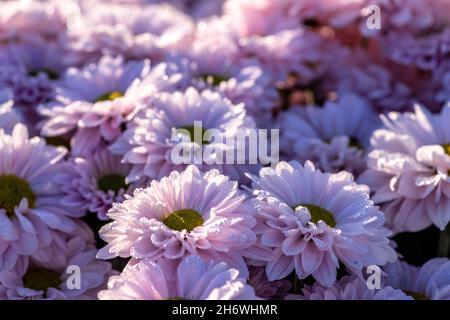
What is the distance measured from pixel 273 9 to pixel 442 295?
0.74 meters

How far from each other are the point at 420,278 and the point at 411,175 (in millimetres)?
148

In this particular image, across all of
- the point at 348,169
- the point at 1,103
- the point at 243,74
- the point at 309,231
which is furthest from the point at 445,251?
the point at 1,103

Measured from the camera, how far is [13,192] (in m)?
1.05

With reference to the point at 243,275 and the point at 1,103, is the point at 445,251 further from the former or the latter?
the point at 1,103

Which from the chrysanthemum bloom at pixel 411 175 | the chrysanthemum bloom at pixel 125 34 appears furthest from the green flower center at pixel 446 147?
the chrysanthemum bloom at pixel 125 34

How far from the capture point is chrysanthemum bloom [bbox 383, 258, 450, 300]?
0.97 meters

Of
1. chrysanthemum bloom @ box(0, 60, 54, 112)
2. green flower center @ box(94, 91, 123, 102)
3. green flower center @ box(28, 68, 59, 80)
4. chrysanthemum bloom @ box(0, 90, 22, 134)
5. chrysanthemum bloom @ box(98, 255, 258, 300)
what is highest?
green flower center @ box(28, 68, 59, 80)

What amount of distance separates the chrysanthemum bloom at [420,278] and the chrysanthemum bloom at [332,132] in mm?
238

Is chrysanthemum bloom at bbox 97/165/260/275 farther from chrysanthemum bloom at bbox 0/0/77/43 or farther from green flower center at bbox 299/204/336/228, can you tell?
chrysanthemum bloom at bbox 0/0/77/43

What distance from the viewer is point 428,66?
1.38m

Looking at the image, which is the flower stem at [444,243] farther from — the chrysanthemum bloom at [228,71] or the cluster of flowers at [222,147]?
the chrysanthemum bloom at [228,71]

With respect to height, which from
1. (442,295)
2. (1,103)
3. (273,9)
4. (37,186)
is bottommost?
(442,295)

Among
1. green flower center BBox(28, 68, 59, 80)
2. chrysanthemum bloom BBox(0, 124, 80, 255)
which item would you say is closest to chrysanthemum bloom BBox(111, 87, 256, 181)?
chrysanthemum bloom BBox(0, 124, 80, 255)

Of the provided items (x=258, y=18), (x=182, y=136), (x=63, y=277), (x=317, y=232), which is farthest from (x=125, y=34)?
(x=317, y=232)
